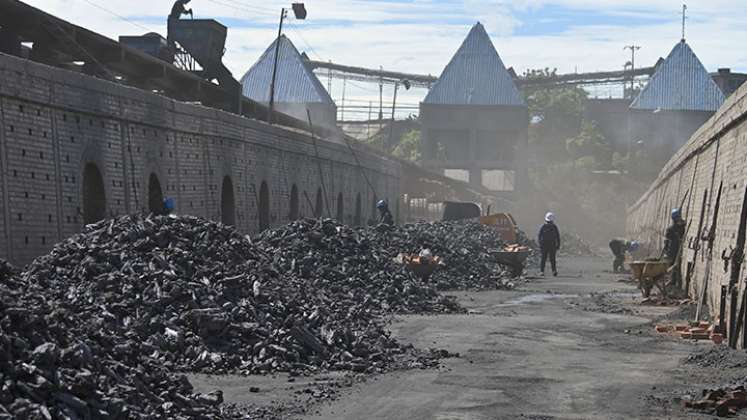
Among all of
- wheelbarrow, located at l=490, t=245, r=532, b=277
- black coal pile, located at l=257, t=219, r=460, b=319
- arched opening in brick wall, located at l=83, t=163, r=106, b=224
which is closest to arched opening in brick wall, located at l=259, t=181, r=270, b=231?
wheelbarrow, located at l=490, t=245, r=532, b=277

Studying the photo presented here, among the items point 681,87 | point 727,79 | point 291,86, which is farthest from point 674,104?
point 291,86

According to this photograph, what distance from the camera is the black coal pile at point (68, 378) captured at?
8445 mm

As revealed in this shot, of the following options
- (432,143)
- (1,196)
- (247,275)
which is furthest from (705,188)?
(432,143)

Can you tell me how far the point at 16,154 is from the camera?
63.6 feet

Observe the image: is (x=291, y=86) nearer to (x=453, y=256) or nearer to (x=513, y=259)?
(x=513, y=259)

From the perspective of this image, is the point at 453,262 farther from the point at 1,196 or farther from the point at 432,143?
the point at 432,143

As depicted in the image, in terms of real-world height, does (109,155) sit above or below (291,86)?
below

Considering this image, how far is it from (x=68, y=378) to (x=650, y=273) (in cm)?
1877

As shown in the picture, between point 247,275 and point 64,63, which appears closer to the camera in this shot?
point 247,275

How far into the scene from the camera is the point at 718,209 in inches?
874

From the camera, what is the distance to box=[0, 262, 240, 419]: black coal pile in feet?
27.7

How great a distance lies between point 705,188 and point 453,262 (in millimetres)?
8357

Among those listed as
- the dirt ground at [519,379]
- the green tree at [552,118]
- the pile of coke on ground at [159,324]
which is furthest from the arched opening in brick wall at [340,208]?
the green tree at [552,118]

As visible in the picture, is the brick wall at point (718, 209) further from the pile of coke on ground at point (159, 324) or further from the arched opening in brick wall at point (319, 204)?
the arched opening in brick wall at point (319, 204)
